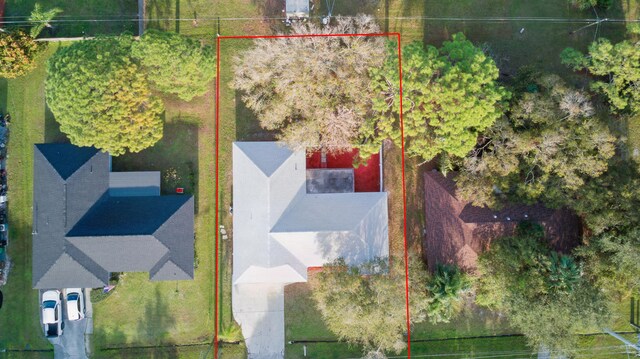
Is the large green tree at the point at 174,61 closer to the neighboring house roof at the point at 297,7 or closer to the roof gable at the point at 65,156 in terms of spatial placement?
the neighboring house roof at the point at 297,7

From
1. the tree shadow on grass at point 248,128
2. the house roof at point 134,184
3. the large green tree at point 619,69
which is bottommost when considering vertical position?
the house roof at point 134,184

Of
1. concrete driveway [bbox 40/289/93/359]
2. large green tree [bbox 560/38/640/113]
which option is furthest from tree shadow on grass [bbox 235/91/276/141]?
large green tree [bbox 560/38/640/113]

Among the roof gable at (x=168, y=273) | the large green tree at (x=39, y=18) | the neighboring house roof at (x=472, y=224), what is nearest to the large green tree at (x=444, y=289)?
the neighboring house roof at (x=472, y=224)

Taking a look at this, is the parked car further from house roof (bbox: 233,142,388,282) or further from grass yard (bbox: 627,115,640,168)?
grass yard (bbox: 627,115,640,168)

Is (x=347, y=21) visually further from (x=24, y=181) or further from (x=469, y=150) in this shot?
(x=24, y=181)

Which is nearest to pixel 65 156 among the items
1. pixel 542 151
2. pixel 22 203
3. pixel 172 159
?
pixel 22 203

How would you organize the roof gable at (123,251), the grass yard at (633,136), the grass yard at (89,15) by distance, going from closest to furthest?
the roof gable at (123,251), the grass yard at (89,15), the grass yard at (633,136)

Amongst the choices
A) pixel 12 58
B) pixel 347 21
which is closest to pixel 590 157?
pixel 347 21


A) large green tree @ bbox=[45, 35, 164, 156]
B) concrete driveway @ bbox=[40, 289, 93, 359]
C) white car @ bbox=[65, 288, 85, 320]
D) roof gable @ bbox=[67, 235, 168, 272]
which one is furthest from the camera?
concrete driveway @ bbox=[40, 289, 93, 359]
